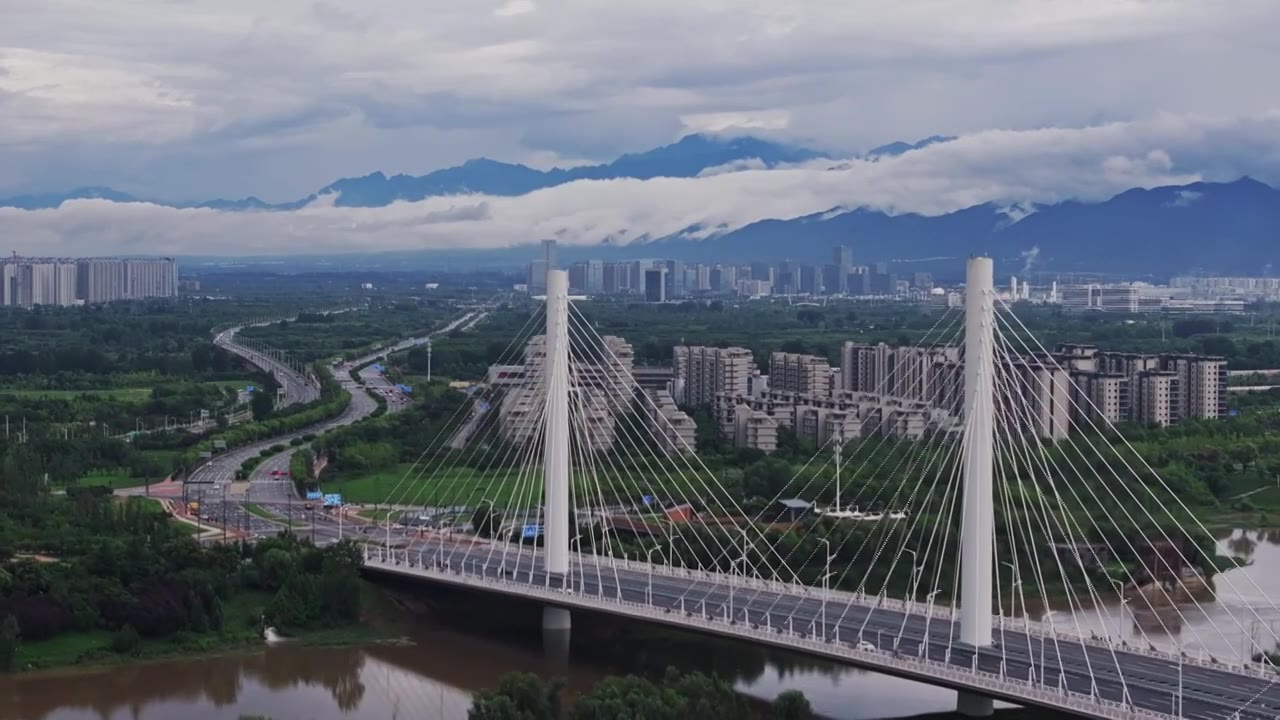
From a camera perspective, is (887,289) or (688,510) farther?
(887,289)

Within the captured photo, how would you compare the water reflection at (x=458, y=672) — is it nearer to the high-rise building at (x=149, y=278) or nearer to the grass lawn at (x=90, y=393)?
the grass lawn at (x=90, y=393)

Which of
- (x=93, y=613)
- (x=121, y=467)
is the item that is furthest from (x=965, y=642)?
(x=121, y=467)

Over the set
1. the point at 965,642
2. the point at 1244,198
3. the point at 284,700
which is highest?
the point at 1244,198

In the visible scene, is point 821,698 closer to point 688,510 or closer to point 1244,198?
point 688,510

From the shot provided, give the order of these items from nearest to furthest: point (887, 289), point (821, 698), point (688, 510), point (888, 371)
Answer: point (821, 698) → point (688, 510) → point (888, 371) → point (887, 289)

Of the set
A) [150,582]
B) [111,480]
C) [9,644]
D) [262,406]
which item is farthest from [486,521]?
[262,406]

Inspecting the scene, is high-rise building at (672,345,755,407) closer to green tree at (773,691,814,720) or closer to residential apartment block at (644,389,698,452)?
residential apartment block at (644,389,698,452)

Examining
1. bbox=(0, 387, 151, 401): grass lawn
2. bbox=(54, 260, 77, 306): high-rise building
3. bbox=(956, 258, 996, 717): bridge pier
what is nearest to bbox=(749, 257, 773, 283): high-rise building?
bbox=(54, 260, 77, 306): high-rise building
